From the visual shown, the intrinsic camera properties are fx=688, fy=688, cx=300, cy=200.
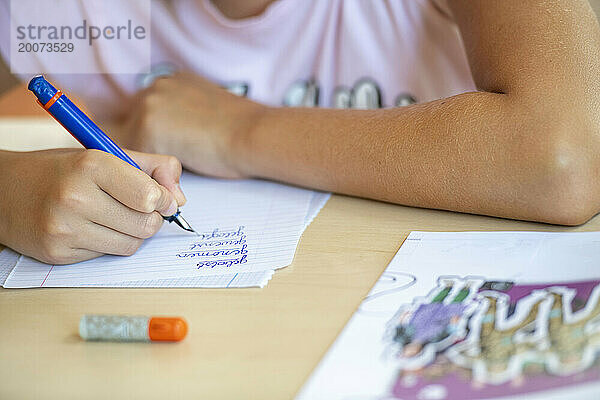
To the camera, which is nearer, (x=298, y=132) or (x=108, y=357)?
(x=108, y=357)

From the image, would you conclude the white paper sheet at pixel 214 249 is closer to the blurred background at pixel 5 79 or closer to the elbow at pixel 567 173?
the elbow at pixel 567 173

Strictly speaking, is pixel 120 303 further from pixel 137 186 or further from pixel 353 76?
pixel 353 76

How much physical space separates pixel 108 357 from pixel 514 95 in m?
0.37

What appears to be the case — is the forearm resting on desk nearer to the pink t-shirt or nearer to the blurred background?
the pink t-shirt

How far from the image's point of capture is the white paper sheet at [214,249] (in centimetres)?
52

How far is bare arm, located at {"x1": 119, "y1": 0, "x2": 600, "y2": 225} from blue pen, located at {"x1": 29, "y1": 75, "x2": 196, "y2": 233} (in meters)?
0.15

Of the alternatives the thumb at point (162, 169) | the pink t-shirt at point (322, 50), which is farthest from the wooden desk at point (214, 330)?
the pink t-shirt at point (322, 50)

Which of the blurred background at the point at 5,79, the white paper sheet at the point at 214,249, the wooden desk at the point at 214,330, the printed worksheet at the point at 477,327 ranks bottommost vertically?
the blurred background at the point at 5,79

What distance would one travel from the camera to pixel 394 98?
33.5 inches

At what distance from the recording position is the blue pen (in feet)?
1.79

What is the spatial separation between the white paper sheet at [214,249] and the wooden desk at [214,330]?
0.01 metres

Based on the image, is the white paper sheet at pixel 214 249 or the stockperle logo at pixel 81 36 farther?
the stockperle logo at pixel 81 36

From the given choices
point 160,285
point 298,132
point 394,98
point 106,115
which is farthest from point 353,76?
point 160,285

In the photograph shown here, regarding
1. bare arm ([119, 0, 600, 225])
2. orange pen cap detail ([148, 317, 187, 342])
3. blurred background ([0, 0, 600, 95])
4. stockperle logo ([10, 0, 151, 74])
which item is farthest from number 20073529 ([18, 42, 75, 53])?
orange pen cap detail ([148, 317, 187, 342])
